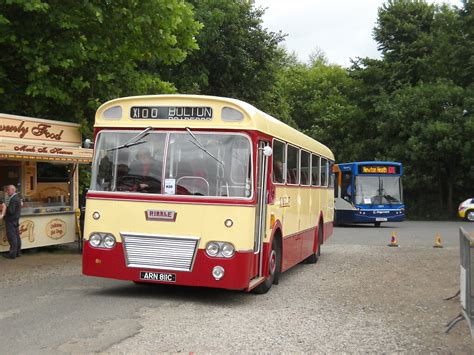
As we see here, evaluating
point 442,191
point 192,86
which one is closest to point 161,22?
point 192,86

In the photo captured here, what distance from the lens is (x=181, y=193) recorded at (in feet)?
29.0

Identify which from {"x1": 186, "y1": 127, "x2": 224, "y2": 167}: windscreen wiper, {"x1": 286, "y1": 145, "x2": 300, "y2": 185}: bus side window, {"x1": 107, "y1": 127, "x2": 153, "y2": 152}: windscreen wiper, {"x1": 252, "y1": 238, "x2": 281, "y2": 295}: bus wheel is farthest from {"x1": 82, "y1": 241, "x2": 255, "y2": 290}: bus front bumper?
{"x1": 286, "y1": 145, "x2": 300, "y2": 185}: bus side window

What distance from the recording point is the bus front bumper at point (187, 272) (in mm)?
8453

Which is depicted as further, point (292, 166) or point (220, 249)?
point (292, 166)

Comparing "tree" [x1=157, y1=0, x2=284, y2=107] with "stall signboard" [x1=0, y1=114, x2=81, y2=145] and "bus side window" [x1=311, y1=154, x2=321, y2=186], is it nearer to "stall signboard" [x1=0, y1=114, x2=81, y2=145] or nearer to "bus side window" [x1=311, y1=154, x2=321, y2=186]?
"stall signboard" [x1=0, y1=114, x2=81, y2=145]

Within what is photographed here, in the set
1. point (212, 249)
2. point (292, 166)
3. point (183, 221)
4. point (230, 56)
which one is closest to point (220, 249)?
point (212, 249)

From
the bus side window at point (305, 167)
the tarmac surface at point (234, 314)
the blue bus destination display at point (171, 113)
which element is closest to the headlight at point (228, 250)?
the tarmac surface at point (234, 314)

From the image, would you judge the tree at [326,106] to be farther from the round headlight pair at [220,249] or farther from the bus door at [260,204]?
the round headlight pair at [220,249]

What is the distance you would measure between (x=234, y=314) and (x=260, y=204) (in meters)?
1.73

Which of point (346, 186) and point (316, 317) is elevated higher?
point (346, 186)

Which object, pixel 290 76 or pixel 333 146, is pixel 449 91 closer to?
pixel 333 146

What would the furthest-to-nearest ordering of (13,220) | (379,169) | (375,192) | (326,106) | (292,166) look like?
(326,106), (375,192), (379,169), (13,220), (292,166)

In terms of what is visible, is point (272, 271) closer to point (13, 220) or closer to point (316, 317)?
point (316, 317)

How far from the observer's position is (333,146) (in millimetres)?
44781
